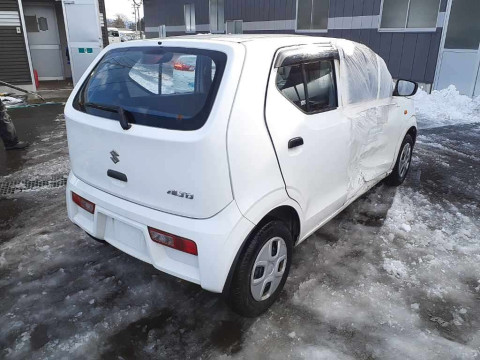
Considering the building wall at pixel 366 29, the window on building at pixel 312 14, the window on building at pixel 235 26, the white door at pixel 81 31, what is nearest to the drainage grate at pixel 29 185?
the white door at pixel 81 31

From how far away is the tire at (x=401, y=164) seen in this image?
15.1 feet

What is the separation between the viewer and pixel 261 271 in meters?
2.49

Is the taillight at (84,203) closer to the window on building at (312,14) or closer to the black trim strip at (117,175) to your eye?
the black trim strip at (117,175)

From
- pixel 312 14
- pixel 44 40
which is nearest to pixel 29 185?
pixel 44 40

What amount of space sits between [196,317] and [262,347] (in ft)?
1.66

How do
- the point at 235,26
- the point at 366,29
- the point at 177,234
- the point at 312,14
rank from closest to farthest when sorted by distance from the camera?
the point at 177,234 < the point at 366,29 < the point at 312,14 < the point at 235,26

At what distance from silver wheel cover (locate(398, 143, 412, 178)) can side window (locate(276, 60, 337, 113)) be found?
2.09 meters

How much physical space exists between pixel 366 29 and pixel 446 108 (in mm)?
3509

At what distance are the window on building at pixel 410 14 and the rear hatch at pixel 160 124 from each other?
9.81 m

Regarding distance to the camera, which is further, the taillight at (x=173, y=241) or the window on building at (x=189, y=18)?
the window on building at (x=189, y=18)

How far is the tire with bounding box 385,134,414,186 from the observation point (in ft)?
15.1

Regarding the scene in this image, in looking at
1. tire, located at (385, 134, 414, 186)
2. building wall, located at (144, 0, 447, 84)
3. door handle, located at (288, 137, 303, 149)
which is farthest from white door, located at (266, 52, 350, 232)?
building wall, located at (144, 0, 447, 84)

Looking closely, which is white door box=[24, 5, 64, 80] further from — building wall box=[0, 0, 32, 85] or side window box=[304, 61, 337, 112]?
side window box=[304, 61, 337, 112]

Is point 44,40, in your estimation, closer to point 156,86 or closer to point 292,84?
point 156,86
